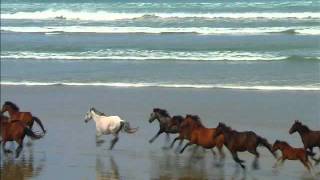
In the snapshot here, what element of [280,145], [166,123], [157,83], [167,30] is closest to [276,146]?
[280,145]

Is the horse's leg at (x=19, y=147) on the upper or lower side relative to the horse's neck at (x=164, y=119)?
lower

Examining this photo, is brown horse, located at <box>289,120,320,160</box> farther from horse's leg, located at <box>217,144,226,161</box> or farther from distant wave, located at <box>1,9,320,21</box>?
distant wave, located at <box>1,9,320,21</box>

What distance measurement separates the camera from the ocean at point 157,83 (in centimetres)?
1123

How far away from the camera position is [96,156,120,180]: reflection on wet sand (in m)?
10.5

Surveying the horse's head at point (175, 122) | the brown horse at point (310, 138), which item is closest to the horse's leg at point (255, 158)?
the brown horse at point (310, 138)

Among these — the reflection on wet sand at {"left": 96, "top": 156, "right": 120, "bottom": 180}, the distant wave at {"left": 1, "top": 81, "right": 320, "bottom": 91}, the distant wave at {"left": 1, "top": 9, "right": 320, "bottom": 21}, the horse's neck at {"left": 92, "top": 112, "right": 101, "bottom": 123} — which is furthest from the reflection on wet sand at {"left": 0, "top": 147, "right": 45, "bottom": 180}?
the distant wave at {"left": 1, "top": 9, "right": 320, "bottom": 21}

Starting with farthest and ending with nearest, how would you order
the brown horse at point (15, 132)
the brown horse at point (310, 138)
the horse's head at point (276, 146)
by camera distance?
the brown horse at point (15, 132)
the brown horse at point (310, 138)
the horse's head at point (276, 146)

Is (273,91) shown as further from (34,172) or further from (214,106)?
(34,172)

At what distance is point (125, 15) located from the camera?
42.3 m

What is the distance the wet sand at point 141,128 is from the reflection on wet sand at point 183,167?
0.01 meters

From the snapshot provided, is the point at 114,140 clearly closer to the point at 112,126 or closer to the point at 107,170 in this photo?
the point at 112,126

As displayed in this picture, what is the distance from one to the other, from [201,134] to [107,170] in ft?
5.24

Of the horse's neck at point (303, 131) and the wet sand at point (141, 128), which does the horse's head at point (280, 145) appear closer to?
the wet sand at point (141, 128)

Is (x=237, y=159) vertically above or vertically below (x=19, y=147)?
below
